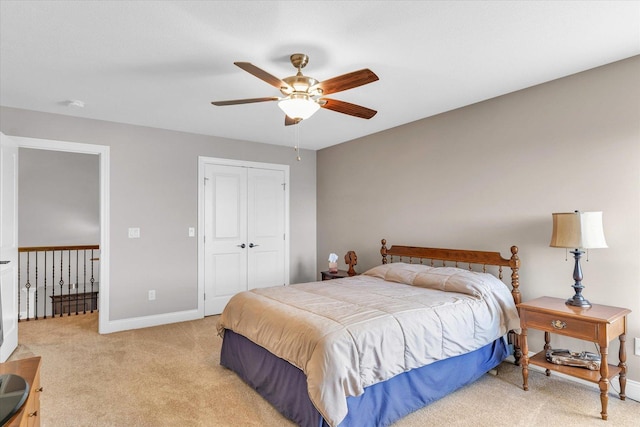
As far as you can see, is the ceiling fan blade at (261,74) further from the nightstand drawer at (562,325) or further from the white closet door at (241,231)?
the white closet door at (241,231)

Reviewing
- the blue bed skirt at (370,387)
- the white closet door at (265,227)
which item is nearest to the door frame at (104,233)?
the white closet door at (265,227)

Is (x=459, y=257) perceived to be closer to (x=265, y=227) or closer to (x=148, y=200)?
(x=265, y=227)

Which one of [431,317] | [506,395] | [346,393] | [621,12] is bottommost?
[506,395]

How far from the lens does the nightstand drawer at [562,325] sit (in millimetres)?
2359

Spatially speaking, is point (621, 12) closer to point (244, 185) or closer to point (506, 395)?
point (506, 395)

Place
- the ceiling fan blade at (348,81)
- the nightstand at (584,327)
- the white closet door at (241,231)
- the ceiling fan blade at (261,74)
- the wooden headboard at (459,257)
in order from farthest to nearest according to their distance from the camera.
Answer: the white closet door at (241,231) < the wooden headboard at (459,257) < the nightstand at (584,327) < the ceiling fan blade at (348,81) < the ceiling fan blade at (261,74)

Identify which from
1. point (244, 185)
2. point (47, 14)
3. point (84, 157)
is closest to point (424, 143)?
point (244, 185)

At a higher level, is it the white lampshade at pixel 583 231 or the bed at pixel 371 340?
the white lampshade at pixel 583 231

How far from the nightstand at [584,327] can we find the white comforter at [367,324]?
291 millimetres

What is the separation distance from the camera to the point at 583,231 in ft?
8.21

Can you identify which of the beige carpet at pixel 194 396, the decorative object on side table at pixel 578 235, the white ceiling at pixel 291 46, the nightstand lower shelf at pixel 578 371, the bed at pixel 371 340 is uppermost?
the white ceiling at pixel 291 46

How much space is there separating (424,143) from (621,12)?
2169 mm

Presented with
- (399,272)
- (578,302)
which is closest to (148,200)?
(399,272)

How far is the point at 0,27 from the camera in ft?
7.05
